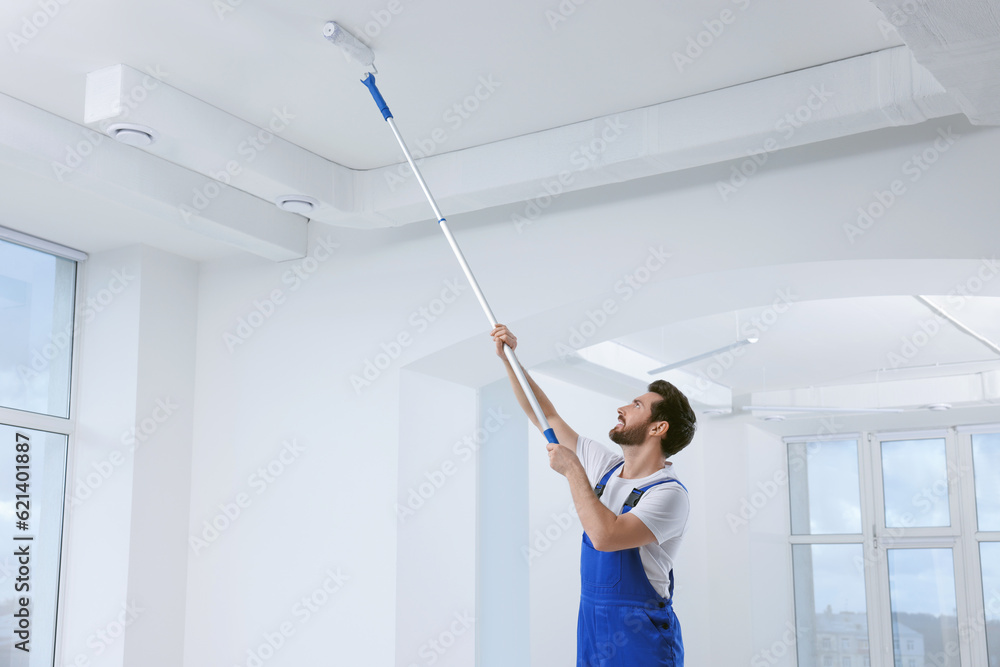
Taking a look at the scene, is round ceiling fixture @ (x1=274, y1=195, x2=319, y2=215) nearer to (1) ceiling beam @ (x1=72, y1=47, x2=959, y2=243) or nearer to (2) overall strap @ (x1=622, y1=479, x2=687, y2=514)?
(1) ceiling beam @ (x1=72, y1=47, x2=959, y2=243)

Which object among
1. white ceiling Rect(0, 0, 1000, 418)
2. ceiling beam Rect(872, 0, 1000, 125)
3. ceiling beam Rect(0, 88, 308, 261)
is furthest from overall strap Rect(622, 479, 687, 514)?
ceiling beam Rect(0, 88, 308, 261)

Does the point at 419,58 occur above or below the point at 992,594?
above

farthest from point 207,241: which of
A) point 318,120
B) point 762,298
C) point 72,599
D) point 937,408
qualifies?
point 937,408

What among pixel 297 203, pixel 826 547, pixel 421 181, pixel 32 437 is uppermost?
pixel 297 203

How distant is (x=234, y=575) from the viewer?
16.7 ft

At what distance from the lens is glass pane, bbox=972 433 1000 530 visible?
917cm

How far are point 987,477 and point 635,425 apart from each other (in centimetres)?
762

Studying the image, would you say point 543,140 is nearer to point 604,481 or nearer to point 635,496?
point 604,481

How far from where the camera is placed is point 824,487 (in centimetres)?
1006

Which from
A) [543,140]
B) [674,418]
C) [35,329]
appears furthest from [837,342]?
[35,329]

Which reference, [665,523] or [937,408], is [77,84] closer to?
[665,523]

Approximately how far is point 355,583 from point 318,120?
221 centimetres

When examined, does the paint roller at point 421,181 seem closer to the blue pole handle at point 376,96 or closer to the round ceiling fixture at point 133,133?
the blue pole handle at point 376,96

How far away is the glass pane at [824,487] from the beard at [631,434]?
7703 millimetres
